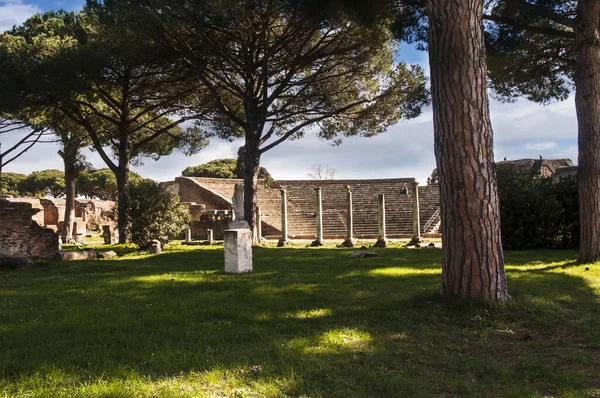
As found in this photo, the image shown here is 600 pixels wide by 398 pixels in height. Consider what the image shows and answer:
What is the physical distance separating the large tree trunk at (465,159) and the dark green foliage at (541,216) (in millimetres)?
8132

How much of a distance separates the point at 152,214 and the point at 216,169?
1266 inches

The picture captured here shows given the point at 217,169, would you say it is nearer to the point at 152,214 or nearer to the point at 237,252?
the point at 152,214

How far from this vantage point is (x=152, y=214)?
15125mm

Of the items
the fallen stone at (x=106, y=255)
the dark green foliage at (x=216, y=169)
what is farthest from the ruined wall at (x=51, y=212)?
the fallen stone at (x=106, y=255)

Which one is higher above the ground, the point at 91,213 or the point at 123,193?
the point at 91,213

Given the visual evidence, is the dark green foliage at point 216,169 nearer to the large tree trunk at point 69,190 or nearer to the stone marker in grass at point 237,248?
the large tree trunk at point 69,190

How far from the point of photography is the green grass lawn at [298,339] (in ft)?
10.3

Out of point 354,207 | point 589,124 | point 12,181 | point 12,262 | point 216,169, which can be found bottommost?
point 12,262

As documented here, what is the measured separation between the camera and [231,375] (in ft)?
10.7

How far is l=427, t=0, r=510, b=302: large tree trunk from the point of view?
504 cm

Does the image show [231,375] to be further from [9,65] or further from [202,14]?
[9,65]

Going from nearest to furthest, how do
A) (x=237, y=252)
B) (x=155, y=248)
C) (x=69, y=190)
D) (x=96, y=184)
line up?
(x=237, y=252)
(x=155, y=248)
(x=69, y=190)
(x=96, y=184)

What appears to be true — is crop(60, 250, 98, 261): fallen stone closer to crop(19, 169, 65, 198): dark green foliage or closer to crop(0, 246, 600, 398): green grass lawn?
crop(0, 246, 600, 398): green grass lawn

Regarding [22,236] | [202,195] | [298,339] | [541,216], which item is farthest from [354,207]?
[298,339]
